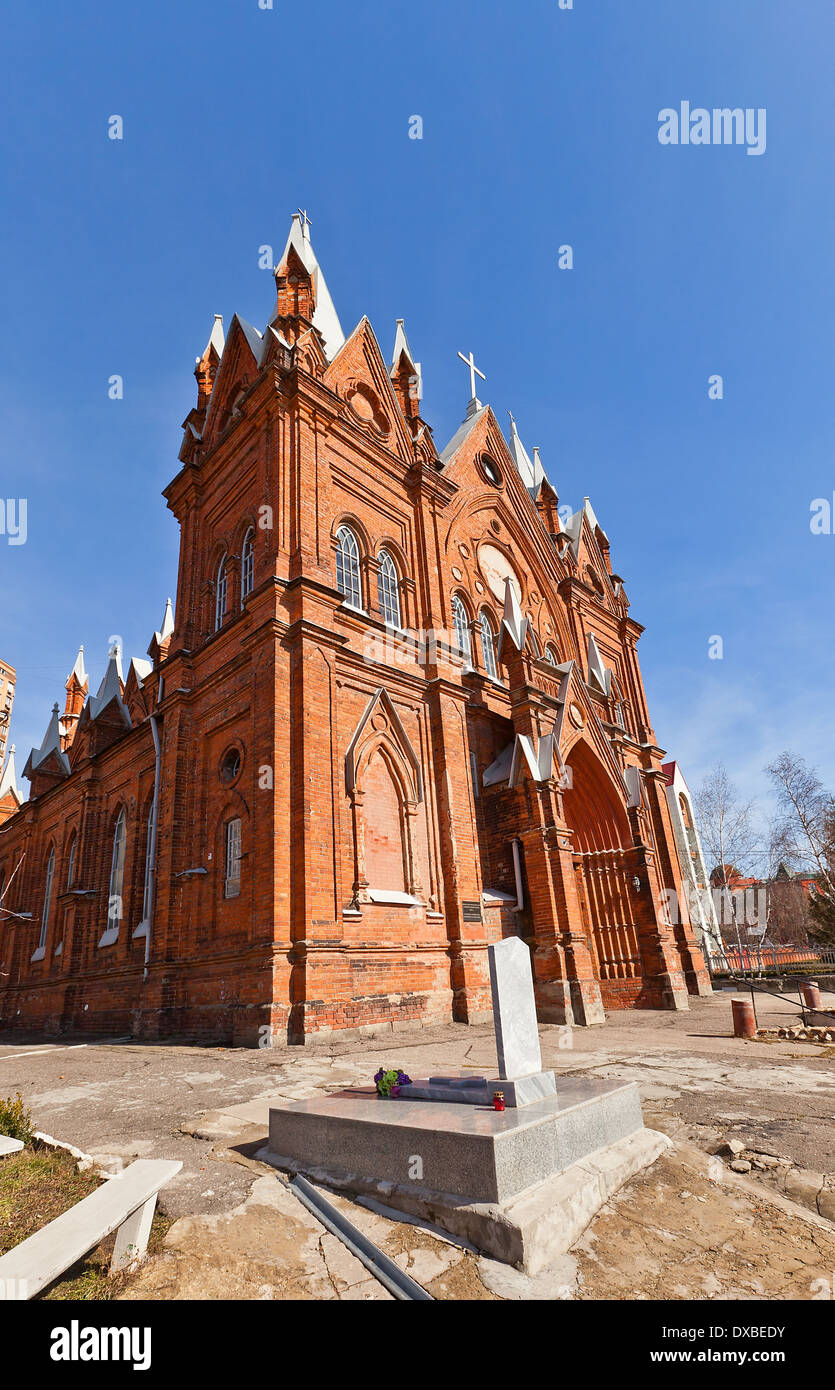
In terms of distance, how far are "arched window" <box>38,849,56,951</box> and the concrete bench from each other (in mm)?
22786

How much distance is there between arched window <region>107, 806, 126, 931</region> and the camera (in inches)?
722

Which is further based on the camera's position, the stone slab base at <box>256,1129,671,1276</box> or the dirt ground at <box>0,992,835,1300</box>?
the stone slab base at <box>256,1129,671,1276</box>

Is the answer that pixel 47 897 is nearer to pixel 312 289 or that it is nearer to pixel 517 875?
pixel 517 875

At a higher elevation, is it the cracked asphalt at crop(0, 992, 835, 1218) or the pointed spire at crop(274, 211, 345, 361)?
the pointed spire at crop(274, 211, 345, 361)

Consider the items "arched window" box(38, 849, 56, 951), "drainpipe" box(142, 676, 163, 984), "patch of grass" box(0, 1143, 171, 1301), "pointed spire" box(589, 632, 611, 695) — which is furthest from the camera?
"arched window" box(38, 849, 56, 951)

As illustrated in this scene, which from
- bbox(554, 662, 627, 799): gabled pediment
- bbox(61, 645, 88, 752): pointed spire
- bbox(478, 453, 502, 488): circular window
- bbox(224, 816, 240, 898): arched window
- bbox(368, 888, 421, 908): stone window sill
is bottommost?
bbox(368, 888, 421, 908): stone window sill

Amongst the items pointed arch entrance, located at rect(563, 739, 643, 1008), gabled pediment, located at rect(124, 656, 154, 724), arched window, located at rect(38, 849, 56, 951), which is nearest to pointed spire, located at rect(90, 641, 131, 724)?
gabled pediment, located at rect(124, 656, 154, 724)

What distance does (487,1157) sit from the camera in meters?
3.48

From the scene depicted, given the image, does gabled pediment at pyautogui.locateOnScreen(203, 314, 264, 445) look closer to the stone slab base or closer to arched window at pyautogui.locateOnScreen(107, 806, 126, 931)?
arched window at pyautogui.locateOnScreen(107, 806, 126, 931)

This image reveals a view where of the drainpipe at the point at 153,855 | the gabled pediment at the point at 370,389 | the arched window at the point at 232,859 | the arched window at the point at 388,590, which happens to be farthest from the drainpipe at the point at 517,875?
the gabled pediment at the point at 370,389

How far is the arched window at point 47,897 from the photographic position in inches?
912

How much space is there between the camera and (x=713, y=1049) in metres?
9.42
